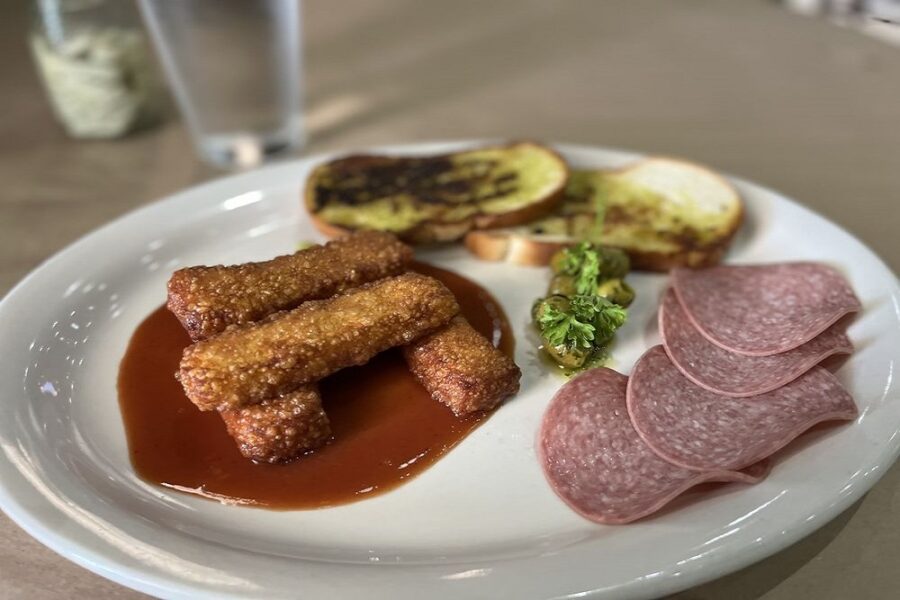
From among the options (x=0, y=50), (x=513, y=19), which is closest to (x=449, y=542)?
(x=513, y=19)

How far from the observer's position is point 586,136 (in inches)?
133

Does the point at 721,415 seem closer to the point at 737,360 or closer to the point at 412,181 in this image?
the point at 737,360

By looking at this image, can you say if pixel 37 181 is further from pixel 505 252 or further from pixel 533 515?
pixel 533 515

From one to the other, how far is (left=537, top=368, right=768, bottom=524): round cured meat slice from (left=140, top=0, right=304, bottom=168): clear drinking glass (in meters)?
1.87

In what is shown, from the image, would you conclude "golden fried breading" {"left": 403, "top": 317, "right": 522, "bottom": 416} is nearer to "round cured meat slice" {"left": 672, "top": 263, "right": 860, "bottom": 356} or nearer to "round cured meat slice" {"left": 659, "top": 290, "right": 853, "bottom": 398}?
"round cured meat slice" {"left": 659, "top": 290, "right": 853, "bottom": 398}

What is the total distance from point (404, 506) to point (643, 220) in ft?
4.26

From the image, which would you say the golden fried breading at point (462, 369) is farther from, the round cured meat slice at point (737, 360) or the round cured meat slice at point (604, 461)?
the round cured meat slice at point (737, 360)

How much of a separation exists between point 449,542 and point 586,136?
2268 mm

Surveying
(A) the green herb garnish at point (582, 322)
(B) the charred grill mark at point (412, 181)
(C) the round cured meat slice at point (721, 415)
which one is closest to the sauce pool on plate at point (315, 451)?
(A) the green herb garnish at point (582, 322)

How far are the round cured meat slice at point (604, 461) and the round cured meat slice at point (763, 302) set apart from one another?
0.34 metres

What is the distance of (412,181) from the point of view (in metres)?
2.60

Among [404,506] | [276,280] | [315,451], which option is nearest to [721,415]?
[404,506]

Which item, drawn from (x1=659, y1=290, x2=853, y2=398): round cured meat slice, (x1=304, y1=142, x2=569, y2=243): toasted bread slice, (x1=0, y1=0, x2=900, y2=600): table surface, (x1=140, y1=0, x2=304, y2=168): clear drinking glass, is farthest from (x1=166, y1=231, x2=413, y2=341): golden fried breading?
(x1=140, y1=0, x2=304, y2=168): clear drinking glass

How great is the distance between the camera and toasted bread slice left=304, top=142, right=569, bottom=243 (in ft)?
7.86
